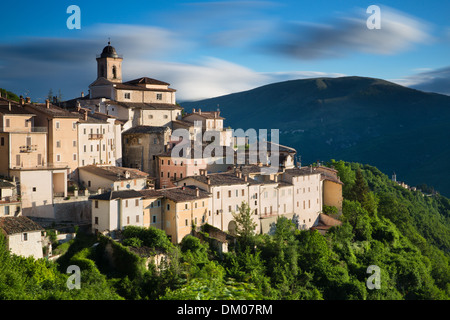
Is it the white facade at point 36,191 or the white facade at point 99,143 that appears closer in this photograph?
the white facade at point 36,191

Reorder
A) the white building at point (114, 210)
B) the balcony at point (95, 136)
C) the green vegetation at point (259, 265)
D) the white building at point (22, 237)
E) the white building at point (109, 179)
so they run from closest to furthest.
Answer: the green vegetation at point (259, 265), the white building at point (22, 237), the white building at point (114, 210), the white building at point (109, 179), the balcony at point (95, 136)

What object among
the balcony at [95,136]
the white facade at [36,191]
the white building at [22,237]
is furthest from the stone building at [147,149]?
the white building at [22,237]

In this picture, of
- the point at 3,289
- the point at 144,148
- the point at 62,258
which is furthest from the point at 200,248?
the point at 144,148

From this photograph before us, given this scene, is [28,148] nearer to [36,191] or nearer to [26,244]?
[36,191]

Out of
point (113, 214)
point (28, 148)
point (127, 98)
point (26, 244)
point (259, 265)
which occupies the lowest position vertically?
point (259, 265)

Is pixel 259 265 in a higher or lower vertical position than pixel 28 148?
lower

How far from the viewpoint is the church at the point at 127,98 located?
64.0 metres

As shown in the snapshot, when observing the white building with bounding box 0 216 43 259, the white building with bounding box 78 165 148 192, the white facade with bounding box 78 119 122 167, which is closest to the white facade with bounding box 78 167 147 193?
the white building with bounding box 78 165 148 192

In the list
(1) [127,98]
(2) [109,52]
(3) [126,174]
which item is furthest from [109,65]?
(3) [126,174]

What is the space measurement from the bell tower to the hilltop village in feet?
0.43

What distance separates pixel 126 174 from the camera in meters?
50.8

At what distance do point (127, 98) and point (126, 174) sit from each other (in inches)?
736

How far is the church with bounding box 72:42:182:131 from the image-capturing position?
64.0 meters

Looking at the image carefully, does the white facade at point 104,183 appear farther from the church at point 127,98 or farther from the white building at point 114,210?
the church at point 127,98
